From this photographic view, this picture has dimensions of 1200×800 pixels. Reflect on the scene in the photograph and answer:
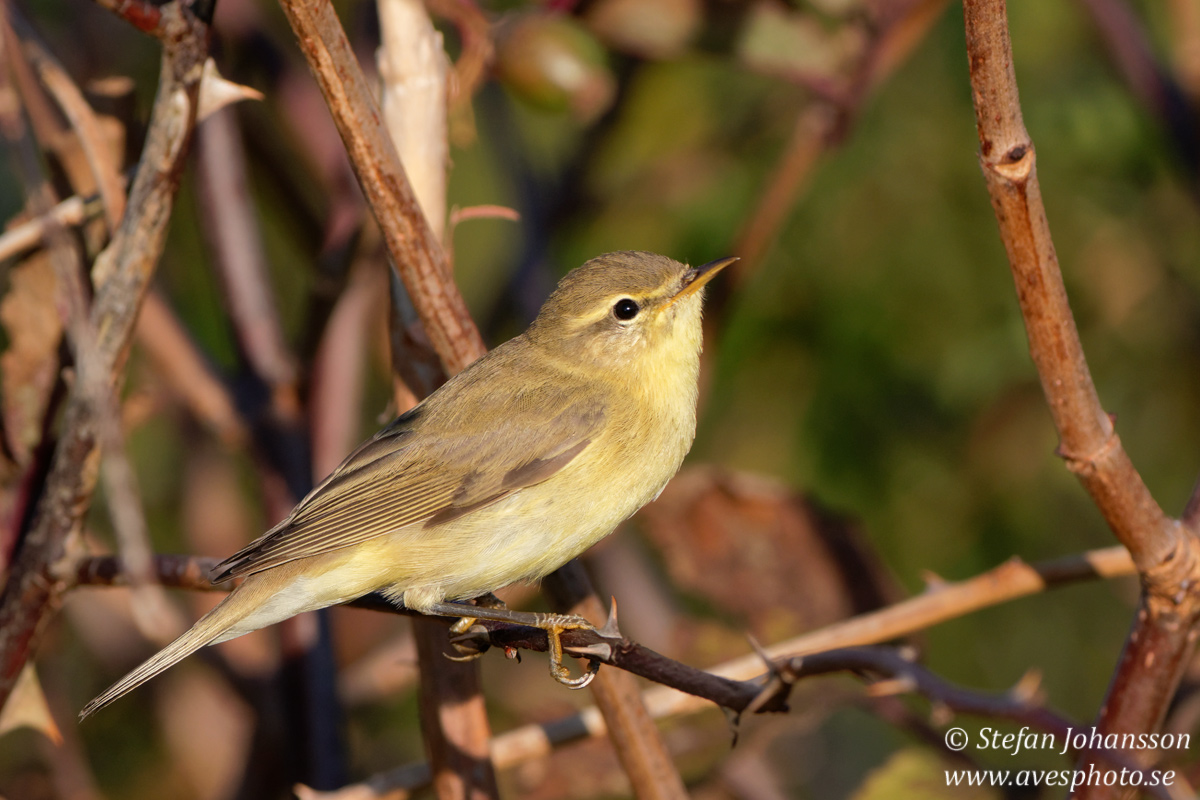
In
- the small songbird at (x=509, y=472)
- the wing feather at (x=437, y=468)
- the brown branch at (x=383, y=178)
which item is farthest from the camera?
the wing feather at (x=437, y=468)

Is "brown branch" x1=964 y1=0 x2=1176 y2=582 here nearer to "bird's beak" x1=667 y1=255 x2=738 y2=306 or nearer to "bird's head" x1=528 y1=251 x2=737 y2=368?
"bird's beak" x1=667 y1=255 x2=738 y2=306

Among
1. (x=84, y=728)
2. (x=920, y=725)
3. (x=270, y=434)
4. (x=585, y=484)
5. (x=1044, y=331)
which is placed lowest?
(x=84, y=728)

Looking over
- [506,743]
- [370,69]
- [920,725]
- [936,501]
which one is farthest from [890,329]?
[506,743]

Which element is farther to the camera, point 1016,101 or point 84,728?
point 84,728

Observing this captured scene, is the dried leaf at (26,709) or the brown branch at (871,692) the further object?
the dried leaf at (26,709)

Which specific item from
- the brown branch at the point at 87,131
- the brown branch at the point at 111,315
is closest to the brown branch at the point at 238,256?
the brown branch at the point at 87,131

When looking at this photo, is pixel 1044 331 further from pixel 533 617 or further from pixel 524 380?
pixel 524 380

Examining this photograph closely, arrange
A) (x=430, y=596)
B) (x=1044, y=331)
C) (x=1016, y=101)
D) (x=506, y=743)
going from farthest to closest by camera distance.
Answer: (x=430, y=596) < (x=506, y=743) < (x=1044, y=331) < (x=1016, y=101)

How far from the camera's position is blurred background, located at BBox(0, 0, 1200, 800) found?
3268 mm

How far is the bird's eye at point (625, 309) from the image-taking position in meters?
3.14

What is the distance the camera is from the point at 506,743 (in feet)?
8.08

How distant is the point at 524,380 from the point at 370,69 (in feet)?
4.13

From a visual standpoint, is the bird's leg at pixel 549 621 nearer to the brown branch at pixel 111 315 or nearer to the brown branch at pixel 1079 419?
the brown branch at pixel 111 315

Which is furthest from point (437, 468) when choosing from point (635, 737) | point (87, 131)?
point (87, 131)
